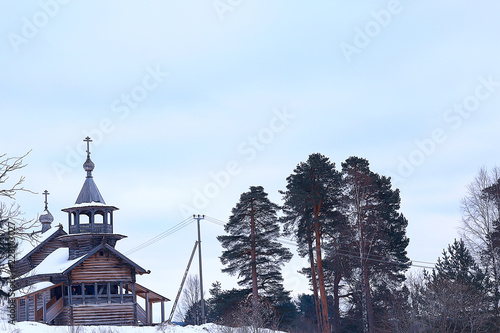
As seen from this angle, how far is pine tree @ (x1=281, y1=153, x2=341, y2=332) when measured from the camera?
43.8 meters

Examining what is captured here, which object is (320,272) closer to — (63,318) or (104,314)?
(104,314)

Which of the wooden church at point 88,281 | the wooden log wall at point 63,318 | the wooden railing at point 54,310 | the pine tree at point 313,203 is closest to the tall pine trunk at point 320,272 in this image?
the pine tree at point 313,203

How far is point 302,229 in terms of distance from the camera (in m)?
44.6

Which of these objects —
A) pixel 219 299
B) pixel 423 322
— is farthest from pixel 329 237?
pixel 423 322

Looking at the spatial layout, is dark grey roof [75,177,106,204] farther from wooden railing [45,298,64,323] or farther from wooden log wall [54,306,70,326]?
wooden log wall [54,306,70,326]

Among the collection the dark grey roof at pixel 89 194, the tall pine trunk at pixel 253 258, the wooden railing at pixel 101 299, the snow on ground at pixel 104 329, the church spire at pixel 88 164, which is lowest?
the snow on ground at pixel 104 329

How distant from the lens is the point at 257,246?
147 feet

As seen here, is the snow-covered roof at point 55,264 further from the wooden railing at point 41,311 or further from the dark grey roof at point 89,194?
the dark grey roof at point 89,194

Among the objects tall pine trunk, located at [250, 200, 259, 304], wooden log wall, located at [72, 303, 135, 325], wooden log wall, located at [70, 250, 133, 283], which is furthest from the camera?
wooden log wall, located at [70, 250, 133, 283]

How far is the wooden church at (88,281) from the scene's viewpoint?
4562cm

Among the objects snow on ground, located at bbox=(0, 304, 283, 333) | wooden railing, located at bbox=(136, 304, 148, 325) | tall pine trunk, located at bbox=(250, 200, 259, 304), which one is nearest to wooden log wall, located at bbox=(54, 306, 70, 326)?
wooden railing, located at bbox=(136, 304, 148, 325)

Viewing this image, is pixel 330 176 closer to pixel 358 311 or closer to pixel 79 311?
pixel 358 311

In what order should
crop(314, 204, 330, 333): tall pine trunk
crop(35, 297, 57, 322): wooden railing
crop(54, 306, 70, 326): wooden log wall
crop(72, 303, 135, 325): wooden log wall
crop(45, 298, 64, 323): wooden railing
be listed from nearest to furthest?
crop(314, 204, 330, 333): tall pine trunk
crop(35, 297, 57, 322): wooden railing
crop(45, 298, 64, 323): wooden railing
crop(72, 303, 135, 325): wooden log wall
crop(54, 306, 70, 326): wooden log wall

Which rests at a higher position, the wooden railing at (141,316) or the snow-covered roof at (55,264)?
the snow-covered roof at (55,264)
